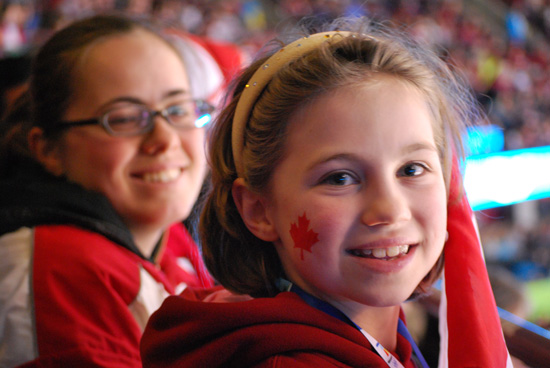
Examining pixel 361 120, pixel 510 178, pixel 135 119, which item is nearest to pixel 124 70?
pixel 135 119

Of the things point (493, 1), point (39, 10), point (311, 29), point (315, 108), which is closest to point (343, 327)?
point (315, 108)

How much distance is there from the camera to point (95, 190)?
3.26 ft

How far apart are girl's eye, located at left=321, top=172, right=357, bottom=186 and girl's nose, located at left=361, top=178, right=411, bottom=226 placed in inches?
0.8

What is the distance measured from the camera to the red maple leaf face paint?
1.97 feet

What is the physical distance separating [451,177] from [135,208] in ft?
1.89

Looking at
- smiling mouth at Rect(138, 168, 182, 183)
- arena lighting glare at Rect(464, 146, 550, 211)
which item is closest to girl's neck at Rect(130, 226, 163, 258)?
smiling mouth at Rect(138, 168, 182, 183)

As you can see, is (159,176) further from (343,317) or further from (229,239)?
(343,317)

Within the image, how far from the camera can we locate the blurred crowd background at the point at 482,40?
350 cm

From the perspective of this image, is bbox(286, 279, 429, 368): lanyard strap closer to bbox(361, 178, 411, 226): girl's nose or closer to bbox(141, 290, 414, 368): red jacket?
bbox(141, 290, 414, 368): red jacket

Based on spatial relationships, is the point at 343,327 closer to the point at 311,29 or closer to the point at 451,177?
the point at 451,177

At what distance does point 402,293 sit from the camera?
1.98 feet

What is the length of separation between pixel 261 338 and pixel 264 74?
0.32m

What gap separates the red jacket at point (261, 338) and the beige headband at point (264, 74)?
7.4 inches

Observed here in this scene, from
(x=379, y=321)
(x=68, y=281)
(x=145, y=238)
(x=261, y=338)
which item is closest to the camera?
(x=261, y=338)
